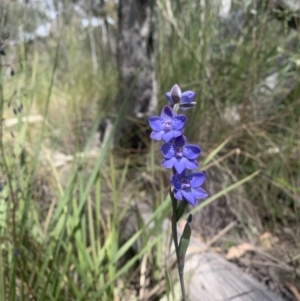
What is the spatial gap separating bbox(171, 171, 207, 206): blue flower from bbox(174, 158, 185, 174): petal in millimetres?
19

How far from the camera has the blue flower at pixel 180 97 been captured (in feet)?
2.33

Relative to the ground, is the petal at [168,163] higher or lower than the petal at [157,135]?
lower

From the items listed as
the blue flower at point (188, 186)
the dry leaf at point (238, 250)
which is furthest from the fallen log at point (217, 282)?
the blue flower at point (188, 186)

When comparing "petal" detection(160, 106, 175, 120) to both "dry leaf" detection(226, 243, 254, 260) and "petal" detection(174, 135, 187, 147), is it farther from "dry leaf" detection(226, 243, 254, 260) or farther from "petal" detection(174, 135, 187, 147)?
"dry leaf" detection(226, 243, 254, 260)

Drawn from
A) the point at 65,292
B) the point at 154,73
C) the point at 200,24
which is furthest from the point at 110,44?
the point at 65,292

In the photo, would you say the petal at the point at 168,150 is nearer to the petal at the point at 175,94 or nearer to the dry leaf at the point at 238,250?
the petal at the point at 175,94

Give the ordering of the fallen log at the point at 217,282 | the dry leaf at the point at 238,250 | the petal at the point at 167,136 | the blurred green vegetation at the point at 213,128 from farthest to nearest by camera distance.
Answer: the blurred green vegetation at the point at 213,128, the dry leaf at the point at 238,250, the fallen log at the point at 217,282, the petal at the point at 167,136

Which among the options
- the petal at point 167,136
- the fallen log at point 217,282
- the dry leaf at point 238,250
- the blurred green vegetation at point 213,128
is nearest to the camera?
the petal at point 167,136

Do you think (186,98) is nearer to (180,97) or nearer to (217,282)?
(180,97)

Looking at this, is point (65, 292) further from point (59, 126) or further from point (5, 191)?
point (59, 126)

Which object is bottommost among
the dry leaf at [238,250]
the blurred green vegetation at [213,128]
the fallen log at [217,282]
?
the dry leaf at [238,250]

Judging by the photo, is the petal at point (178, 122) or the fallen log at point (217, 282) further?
the fallen log at point (217, 282)

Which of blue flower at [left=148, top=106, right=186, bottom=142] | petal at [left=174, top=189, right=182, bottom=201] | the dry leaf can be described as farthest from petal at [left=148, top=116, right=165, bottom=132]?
the dry leaf

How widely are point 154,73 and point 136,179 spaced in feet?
2.39
